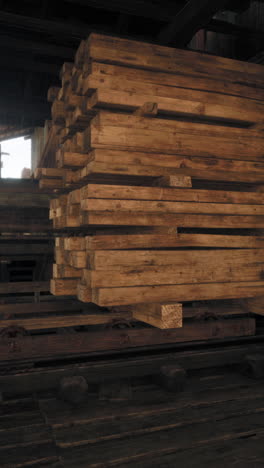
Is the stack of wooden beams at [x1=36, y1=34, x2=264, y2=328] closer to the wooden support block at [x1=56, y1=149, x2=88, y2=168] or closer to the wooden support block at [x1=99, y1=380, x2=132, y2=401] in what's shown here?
the wooden support block at [x1=56, y1=149, x2=88, y2=168]

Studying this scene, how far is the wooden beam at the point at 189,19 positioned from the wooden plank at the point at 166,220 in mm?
2111

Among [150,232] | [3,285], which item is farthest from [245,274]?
[3,285]

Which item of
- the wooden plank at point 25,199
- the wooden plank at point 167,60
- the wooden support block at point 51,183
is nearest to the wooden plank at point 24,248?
the wooden plank at point 25,199

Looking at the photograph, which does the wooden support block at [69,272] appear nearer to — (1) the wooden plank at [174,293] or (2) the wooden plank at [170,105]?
(1) the wooden plank at [174,293]

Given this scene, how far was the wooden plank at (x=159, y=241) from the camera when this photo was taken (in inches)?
162

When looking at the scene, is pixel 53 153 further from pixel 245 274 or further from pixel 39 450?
pixel 39 450

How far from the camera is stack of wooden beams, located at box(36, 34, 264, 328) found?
4.07 meters

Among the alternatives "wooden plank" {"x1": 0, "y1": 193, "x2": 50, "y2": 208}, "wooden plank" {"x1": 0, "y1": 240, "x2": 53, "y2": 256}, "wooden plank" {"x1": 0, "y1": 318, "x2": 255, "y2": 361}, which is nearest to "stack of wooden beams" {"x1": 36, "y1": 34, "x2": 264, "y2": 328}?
"wooden plank" {"x1": 0, "y1": 318, "x2": 255, "y2": 361}

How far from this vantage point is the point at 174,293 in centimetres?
425

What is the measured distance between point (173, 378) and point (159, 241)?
1551 mm

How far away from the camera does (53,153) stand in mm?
7855

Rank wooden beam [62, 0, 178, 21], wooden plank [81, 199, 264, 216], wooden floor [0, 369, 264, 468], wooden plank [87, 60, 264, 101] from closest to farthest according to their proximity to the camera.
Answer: wooden floor [0, 369, 264, 468] < wooden plank [81, 199, 264, 216] < wooden plank [87, 60, 264, 101] < wooden beam [62, 0, 178, 21]

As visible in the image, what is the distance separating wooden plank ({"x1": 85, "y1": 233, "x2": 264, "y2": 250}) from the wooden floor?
1666 millimetres

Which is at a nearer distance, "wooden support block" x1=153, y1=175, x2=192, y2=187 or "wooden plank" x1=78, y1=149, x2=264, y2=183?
"wooden plank" x1=78, y1=149, x2=264, y2=183
